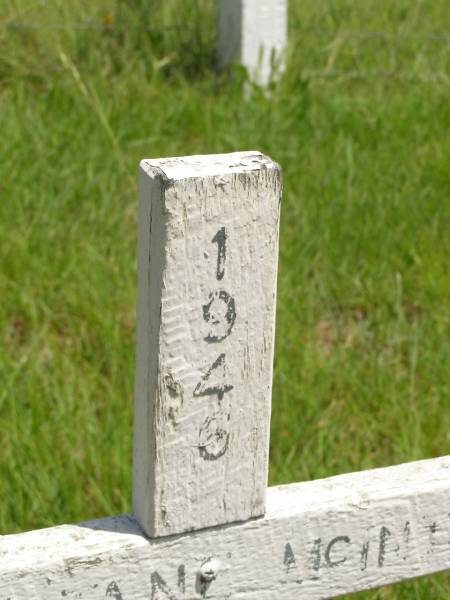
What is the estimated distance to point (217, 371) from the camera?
1.08 metres

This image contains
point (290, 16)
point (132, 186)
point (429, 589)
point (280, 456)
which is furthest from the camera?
point (290, 16)

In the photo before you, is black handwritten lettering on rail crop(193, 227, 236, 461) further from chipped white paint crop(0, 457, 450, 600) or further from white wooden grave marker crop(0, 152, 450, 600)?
chipped white paint crop(0, 457, 450, 600)

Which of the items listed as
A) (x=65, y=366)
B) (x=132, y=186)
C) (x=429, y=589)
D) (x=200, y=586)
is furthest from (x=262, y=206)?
(x=132, y=186)

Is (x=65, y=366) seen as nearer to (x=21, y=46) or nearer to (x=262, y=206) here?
(x=262, y=206)

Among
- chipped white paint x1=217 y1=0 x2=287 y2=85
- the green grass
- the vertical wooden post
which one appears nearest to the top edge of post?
the vertical wooden post

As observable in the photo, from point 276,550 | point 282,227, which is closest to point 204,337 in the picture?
point 276,550

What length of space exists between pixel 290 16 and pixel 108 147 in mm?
1260

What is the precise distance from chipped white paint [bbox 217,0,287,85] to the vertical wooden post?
97.4 inches

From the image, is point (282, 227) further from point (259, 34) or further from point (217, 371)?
point (217, 371)

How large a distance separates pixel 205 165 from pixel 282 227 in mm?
1775

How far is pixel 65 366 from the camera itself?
228 centimetres

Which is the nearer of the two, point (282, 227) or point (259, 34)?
point (282, 227)

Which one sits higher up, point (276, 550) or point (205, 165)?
point (205, 165)

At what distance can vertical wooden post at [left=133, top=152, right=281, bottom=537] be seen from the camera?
1003 mm
